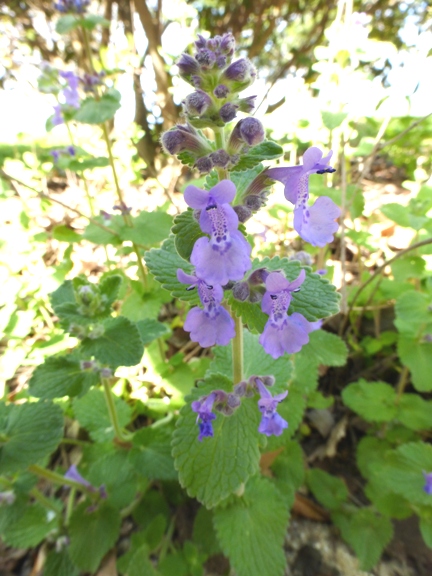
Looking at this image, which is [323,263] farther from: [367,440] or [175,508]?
[175,508]

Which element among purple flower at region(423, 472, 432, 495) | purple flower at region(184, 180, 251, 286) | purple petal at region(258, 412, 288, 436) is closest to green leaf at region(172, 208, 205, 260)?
purple flower at region(184, 180, 251, 286)

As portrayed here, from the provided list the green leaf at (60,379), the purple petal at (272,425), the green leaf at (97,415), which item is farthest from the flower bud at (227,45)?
the green leaf at (97,415)

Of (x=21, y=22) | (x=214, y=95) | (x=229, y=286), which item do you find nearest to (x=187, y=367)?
(x=229, y=286)

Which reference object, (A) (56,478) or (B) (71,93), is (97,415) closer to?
(A) (56,478)

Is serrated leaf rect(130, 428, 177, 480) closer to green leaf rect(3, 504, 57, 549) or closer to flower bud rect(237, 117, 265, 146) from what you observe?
green leaf rect(3, 504, 57, 549)

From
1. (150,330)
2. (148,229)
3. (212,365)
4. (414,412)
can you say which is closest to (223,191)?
(212,365)

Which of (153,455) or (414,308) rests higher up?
(414,308)
